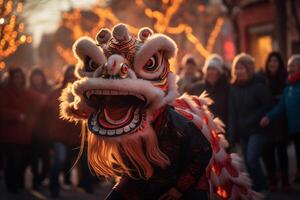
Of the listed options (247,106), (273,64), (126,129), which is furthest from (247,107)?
(126,129)

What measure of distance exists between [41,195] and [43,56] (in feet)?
307

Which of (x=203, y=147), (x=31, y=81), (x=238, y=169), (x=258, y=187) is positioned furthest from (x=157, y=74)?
(x=31, y=81)

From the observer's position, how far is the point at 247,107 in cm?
870

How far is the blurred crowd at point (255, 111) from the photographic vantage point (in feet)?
28.1

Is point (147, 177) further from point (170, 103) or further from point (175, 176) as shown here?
point (170, 103)

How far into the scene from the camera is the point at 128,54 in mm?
4750

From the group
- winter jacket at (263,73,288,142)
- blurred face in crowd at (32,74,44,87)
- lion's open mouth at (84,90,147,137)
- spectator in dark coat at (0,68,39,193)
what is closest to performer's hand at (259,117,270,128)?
winter jacket at (263,73,288,142)

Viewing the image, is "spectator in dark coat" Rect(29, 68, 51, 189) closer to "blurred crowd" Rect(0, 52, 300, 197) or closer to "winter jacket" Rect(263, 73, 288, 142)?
"blurred crowd" Rect(0, 52, 300, 197)

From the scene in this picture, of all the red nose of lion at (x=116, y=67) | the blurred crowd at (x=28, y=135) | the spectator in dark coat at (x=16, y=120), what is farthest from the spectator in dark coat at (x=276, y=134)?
the red nose of lion at (x=116, y=67)

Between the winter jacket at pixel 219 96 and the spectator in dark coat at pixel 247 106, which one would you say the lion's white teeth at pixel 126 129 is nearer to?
the spectator in dark coat at pixel 247 106

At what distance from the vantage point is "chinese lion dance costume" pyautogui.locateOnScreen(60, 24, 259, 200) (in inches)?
180

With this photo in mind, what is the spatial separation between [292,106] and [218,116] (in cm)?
100

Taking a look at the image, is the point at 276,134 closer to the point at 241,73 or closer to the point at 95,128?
the point at 241,73

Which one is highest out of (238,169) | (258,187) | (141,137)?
(141,137)
